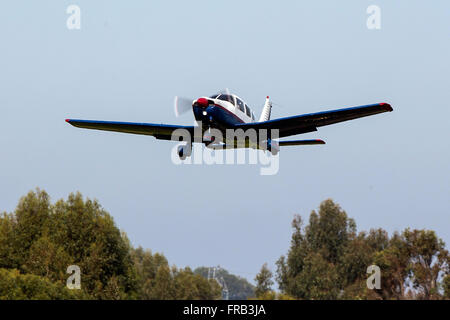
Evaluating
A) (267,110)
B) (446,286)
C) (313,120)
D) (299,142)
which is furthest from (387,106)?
(446,286)

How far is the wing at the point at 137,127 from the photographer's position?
1158 inches

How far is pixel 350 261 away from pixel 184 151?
86.0m

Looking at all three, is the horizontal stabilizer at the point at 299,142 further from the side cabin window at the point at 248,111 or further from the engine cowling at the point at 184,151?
the engine cowling at the point at 184,151

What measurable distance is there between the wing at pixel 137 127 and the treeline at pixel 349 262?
5585cm

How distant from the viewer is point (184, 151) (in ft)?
94.4

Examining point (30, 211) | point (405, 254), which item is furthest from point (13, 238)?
point (405, 254)

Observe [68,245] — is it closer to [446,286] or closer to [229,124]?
[446,286]

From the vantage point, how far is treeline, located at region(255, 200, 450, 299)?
7950cm

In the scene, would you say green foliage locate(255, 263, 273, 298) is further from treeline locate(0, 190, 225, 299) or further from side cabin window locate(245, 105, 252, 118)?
side cabin window locate(245, 105, 252, 118)

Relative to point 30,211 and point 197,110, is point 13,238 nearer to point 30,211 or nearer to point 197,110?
point 30,211

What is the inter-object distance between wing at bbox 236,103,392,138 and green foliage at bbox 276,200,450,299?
5627 centimetres

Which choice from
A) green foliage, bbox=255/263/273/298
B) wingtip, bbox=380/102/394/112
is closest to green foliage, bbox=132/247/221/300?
green foliage, bbox=255/263/273/298
